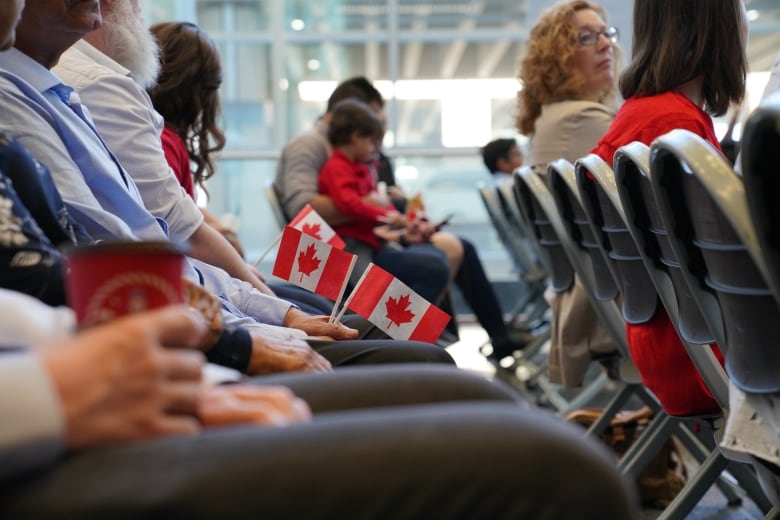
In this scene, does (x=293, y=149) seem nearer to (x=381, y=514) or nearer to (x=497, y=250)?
(x=497, y=250)

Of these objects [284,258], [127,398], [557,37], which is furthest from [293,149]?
[127,398]

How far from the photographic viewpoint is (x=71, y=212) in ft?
5.44

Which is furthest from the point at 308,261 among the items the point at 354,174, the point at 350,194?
the point at 354,174

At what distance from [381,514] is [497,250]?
774 centimetres

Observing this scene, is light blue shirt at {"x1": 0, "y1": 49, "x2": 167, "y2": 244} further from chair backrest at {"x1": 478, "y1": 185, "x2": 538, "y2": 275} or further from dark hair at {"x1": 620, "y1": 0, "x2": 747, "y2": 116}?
chair backrest at {"x1": 478, "y1": 185, "x2": 538, "y2": 275}

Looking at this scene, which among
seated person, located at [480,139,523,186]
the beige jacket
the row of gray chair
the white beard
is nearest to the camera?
the row of gray chair

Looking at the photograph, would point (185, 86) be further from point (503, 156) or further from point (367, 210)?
point (503, 156)

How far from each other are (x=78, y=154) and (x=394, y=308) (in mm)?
641

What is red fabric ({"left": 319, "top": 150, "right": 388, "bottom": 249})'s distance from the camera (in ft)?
16.1

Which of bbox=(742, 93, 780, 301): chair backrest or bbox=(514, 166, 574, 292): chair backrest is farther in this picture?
bbox=(514, 166, 574, 292): chair backrest

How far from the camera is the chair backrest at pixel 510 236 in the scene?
5.60 m

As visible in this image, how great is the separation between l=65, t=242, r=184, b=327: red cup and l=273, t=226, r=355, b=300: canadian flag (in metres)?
1.27

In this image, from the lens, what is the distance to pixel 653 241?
1918 millimetres

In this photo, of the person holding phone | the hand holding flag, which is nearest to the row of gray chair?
the hand holding flag
